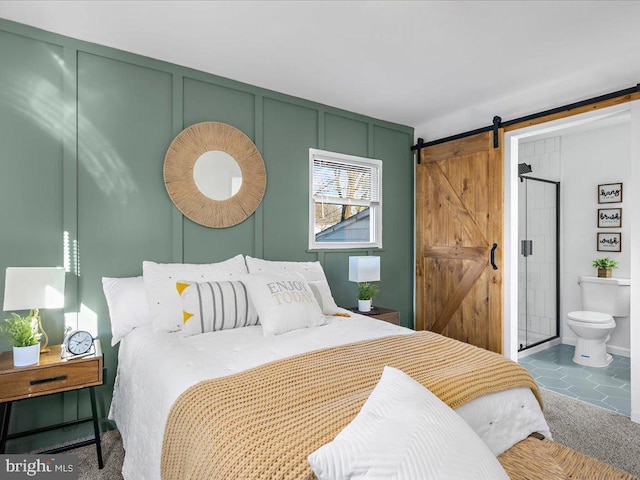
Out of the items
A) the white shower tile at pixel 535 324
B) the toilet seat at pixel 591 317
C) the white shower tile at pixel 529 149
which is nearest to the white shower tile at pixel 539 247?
the white shower tile at pixel 535 324

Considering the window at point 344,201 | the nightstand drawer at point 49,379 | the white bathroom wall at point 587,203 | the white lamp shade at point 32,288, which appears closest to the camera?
the nightstand drawer at point 49,379

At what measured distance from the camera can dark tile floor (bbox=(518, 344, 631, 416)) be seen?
2980 mm

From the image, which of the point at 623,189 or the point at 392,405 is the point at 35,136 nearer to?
the point at 392,405

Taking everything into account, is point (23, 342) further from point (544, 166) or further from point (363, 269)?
point (544, 166)

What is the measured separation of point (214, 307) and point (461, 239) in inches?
108

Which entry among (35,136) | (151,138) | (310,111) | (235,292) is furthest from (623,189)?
(35,136)

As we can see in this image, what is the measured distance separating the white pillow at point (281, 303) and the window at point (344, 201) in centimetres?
114

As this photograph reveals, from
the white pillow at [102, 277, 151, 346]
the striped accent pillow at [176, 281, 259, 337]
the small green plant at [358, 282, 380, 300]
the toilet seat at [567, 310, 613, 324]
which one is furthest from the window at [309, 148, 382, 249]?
the toilet seat at [567, 310, 613, 324]

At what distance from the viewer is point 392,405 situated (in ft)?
3.45

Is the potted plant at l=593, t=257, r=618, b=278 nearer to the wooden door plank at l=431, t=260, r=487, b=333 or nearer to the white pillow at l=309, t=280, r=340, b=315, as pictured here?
the wooden door plank at l=431, t=260, r=487, b=333

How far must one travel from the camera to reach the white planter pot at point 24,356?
189cm

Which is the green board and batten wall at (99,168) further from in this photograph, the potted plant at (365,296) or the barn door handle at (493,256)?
the barn door handle at (493,256)

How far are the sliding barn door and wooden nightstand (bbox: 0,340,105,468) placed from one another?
10.8 feet

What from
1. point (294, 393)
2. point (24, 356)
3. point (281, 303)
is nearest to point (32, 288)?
point (24, 356)
